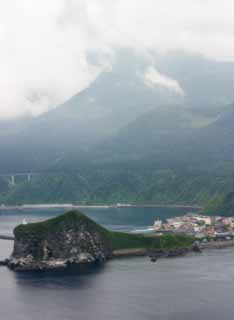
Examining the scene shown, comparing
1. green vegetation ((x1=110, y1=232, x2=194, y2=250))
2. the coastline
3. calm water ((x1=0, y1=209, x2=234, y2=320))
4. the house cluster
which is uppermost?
the house cluster

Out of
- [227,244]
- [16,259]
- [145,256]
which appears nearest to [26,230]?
[16,259]

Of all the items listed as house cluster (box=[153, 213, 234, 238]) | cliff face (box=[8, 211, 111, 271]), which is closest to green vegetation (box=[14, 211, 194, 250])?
cliff face (box=[8, 211, 111, 271])

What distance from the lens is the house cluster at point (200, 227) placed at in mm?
132250

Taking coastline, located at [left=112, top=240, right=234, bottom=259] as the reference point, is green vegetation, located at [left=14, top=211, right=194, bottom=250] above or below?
above

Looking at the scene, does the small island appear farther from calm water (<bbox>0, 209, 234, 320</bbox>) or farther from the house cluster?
the house cluster

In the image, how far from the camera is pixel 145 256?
109812 mm

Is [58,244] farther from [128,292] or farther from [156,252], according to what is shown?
[128,292]

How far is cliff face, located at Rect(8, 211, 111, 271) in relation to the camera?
102m

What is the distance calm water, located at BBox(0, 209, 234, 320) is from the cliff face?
→ 3439mm

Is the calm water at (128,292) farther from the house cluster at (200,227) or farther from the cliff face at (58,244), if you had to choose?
the house cluster at (200,227)

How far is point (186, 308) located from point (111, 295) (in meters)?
10.2

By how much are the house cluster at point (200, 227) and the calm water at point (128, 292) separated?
94.4 feet

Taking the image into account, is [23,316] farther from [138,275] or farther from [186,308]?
[138,275]

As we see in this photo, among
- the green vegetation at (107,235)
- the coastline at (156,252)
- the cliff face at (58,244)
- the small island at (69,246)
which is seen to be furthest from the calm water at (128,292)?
the green vegetation at (107,235)
